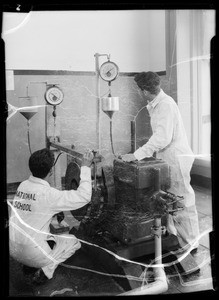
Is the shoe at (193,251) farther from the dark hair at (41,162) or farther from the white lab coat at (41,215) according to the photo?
the dark hair at (41,162)

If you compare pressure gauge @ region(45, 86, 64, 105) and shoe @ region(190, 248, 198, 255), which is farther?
shoe @ region(190, 248, 198, 255)

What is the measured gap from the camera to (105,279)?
178 cm

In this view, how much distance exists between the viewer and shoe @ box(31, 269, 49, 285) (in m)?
1.80

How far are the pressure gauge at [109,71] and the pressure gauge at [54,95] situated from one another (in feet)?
0.72

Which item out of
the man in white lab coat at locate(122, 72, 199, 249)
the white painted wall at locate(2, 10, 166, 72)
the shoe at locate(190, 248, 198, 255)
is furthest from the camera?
the shoe at locate(190, 248, 198, 255)

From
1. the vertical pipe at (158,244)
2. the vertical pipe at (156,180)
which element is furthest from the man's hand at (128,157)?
the vertical pipe at (158,244)

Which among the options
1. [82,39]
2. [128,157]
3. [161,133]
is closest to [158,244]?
[128,157]

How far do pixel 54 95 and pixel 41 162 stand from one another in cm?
33

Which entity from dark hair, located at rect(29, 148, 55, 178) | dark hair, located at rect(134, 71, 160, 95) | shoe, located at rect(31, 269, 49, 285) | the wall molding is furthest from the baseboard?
shoe, located at rect(31, 269, 49, 285)

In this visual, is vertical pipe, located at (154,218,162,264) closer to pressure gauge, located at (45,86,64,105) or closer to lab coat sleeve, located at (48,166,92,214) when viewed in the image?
lab coat sleeve, located at (48,166,92,214)

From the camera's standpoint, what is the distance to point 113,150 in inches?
72.1

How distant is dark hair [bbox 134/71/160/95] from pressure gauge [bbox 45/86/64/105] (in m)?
0.38

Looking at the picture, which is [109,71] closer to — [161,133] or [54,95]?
[54,95]

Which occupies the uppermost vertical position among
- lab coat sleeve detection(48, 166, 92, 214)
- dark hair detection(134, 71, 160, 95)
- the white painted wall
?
the white painted wall
